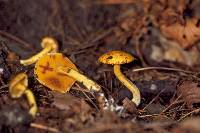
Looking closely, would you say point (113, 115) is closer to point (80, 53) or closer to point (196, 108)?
point (196, 108)

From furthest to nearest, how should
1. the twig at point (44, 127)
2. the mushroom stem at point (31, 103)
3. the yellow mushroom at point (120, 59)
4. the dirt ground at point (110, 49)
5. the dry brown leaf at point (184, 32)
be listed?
the dry brown leaf at point (184, 32) → the yellow mushroom at point (120, 59) → the dirt ground at point (110, 49) → the mushroom stem at point (31, 103) → the twig at point (44, 127)

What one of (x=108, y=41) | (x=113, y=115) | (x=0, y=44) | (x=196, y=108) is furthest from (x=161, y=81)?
(x=0, y=44)

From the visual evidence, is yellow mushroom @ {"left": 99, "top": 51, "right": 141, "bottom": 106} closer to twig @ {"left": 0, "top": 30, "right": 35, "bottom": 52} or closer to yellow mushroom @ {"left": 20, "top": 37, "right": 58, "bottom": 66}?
yellow mushroom @ {"left": 20, "top": 37, "right": 58, "bottom": 66}

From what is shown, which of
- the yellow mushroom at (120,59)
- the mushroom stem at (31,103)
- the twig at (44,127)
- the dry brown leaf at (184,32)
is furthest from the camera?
the dry brown leaf at (184,32)

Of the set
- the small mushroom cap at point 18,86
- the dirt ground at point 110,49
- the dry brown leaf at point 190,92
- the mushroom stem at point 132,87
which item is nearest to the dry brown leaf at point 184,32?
the dirt ground at point 110,49

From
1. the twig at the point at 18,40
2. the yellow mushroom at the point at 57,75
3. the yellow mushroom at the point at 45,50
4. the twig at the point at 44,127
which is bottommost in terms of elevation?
the twig at the point at 44,127

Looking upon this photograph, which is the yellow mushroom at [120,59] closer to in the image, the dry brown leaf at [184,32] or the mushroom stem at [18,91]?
the mushroom stem at [18,91]

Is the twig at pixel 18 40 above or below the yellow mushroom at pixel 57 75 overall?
above
